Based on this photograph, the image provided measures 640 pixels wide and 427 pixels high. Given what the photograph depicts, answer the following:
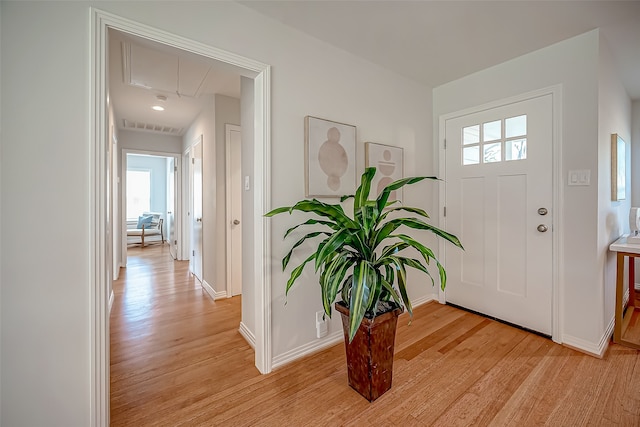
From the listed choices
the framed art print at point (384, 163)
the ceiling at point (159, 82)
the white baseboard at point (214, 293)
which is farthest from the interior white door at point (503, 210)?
the white baseboard at point (214, 293)

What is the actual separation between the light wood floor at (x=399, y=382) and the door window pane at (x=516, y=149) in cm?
143

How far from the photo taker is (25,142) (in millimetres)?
1147

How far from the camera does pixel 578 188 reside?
199 centimetres

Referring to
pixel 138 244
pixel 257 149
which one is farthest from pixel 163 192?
pixel 257 149

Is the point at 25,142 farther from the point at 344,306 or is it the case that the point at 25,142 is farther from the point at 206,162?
the point at 206,162

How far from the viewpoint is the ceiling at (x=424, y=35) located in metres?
1.70

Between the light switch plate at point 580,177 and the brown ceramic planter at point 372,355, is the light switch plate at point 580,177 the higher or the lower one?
the higher one

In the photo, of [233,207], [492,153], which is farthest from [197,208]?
[492,153]

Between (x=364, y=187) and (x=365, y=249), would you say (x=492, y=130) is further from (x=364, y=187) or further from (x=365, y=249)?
(x=365, y=249)

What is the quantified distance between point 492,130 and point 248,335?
106 inches

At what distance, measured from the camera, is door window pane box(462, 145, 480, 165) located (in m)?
2.59

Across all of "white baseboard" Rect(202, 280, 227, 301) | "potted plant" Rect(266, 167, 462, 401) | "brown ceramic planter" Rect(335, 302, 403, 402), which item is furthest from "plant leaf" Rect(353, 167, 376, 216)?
"white baseboard" Rect(202, 280, 227, 301)

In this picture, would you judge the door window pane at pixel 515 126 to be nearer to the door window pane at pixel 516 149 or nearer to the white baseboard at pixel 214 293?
the door window pane at pixel 516 149

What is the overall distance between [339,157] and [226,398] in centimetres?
168
